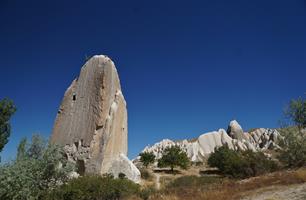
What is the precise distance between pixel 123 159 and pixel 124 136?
3034 millimetres

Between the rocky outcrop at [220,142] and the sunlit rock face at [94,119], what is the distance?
37950 millimetres

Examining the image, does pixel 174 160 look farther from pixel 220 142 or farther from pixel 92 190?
pixel 220 142

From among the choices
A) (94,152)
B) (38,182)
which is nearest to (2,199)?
(38,182)

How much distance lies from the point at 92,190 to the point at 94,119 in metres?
10.0

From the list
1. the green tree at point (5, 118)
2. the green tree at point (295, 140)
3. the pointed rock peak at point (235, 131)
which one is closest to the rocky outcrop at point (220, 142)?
the pointed rock peak at point (235, 131)

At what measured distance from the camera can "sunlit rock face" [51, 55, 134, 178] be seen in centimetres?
2262

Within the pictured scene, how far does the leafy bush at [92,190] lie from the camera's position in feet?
44.8

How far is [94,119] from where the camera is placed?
23.5m

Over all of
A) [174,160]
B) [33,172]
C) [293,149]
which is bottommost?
[33,172]

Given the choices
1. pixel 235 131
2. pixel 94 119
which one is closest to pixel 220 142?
pixel 235 131

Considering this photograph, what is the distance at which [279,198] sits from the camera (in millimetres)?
8961

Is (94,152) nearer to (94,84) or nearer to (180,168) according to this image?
(94,84)

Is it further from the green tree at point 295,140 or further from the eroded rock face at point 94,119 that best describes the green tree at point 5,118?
the green tree at point 295,140

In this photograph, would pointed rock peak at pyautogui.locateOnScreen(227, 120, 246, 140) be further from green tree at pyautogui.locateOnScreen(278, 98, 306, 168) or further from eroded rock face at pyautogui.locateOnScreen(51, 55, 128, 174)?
eroded rock face at pyautogui.locateOnScreen(51, 55, 128, 174)
